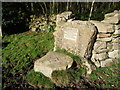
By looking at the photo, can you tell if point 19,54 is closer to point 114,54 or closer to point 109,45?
point 109,45

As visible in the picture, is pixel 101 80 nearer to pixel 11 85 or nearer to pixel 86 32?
pixel 86 32

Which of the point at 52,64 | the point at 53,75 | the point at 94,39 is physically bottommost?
the point at 53,75

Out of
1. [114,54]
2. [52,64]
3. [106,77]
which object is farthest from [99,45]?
[52,64]

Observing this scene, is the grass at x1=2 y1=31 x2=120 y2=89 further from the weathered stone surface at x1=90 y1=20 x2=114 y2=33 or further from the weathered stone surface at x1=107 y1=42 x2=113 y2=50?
the weathered stone surface at x1=90 y1=20 x2=114 y2=33

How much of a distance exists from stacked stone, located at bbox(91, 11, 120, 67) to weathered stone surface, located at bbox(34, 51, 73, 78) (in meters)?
1.22

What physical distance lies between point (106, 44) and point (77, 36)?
3.81 feet

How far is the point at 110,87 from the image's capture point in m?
3.50

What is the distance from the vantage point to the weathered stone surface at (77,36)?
4.01 metres

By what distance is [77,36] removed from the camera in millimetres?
4246

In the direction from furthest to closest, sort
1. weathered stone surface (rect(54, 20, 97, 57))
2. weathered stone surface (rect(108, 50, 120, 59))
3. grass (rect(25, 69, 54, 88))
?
1. weathered stone surface (rect(108, 50, 120, 59))
2. weathered stone surface (rect(54, 20, 97, 57))
3. grass (rect(25, 69, 54, 88))

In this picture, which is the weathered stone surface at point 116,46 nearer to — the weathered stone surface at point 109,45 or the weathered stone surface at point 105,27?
the weathered stone surface at point 109,45

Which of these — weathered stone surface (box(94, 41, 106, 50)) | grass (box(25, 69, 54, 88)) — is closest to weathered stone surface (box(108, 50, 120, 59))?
weathered stone surface (box(94, 41, 106, 50))

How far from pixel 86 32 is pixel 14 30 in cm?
660

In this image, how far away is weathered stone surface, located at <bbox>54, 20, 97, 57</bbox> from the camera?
401 centimetres
